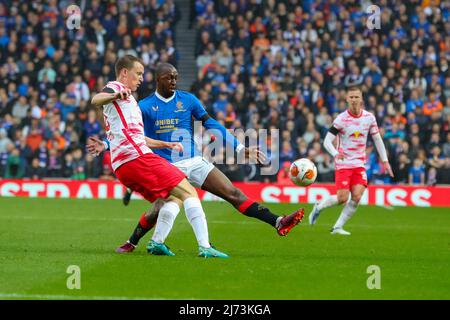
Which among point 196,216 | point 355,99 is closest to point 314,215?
point 355,99

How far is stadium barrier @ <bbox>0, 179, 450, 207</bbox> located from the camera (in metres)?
21.8

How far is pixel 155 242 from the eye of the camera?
35.2 feet

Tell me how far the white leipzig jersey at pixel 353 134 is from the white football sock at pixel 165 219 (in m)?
4.77

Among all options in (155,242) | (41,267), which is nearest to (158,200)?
(155,242)

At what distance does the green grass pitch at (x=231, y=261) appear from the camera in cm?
789

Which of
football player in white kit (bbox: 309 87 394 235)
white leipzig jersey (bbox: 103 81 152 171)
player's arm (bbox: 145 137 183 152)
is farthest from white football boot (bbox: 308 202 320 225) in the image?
white leipzig jersey (bbox: 103 81 152 171)

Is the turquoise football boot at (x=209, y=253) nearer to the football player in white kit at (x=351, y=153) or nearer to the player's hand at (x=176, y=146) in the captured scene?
the player's hand at (x=176, y=146)

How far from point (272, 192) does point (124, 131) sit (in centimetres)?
1260

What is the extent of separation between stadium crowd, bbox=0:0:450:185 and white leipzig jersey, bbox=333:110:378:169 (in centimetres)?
794

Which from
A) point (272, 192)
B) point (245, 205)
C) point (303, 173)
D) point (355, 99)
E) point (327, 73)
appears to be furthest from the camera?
point (327, 73)

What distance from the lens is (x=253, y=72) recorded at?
26.0 meters

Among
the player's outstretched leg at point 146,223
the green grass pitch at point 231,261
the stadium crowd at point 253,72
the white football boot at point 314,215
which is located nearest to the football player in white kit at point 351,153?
the green grass pitch at point 231,261

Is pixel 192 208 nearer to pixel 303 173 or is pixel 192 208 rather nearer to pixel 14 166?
pixel 303 173
